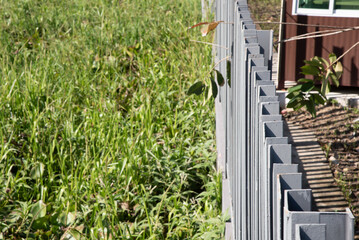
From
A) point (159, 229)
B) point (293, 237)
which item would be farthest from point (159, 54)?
point (293, 237)

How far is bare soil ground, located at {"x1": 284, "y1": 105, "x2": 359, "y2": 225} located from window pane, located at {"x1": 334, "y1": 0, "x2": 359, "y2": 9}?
1.26m

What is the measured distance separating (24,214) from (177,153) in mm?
A: 1359

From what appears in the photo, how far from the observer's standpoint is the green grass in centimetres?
331

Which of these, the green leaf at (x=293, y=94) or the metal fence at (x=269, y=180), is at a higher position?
the metal fence at (x=269, y=180)

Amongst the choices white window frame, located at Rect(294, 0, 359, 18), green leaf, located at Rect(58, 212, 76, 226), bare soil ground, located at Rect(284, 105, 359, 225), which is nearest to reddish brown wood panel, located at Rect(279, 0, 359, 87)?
white window frame, located at Rect(294, 0, 359, 18)

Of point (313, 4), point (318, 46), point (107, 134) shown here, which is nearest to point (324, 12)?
point (313, 4)

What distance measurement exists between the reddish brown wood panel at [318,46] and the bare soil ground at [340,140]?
625 mm

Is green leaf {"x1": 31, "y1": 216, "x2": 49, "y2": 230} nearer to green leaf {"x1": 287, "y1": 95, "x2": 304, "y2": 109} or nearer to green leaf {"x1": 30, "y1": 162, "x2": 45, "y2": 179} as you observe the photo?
green leaf {"x1": 30, "y1": 162, "x2": 45, "y2": 179}

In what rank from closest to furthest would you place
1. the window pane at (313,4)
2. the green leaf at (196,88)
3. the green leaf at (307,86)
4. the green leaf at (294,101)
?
the green leaf at (307,86)
the green leaf at (294,101)
the green leaf at (196,88)
the window pane at (313,4)

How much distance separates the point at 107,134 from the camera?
4.22 m

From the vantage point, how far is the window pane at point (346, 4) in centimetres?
695

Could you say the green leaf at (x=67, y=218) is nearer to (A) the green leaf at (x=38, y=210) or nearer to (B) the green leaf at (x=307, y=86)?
(A) the green leaf at (x=38, y=210)

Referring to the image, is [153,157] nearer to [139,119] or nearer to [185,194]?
[185,194]

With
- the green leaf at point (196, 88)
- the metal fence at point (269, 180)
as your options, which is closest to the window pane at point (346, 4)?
the green leaf at point (196, 88)
